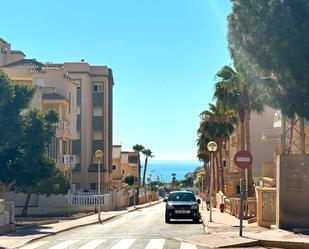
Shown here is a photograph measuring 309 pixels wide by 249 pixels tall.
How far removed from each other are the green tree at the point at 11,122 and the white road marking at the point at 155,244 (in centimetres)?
1363

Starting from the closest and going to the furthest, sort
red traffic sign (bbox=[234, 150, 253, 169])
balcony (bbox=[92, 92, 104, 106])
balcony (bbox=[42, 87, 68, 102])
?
1. red traffic sign (bbox=[234, 150, 253, 169])
2. balcony (bbox=[42, 87, 68, 102])
3. balcony (bbox=[92, 92, 104, 106])

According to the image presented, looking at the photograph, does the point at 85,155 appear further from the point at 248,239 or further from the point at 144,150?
the point at 144,150

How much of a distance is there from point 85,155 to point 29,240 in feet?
166

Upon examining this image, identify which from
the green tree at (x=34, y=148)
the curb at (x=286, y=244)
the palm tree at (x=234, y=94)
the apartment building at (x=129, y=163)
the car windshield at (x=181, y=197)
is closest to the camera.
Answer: the curb at (x=286, y=244)

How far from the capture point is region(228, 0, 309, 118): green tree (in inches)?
806

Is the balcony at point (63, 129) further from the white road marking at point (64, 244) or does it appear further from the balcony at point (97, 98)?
the white road marking at point (64, 244)

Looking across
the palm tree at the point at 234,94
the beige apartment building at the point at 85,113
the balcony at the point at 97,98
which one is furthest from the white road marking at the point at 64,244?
the balcony at the point at 97,98

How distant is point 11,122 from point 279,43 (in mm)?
16322

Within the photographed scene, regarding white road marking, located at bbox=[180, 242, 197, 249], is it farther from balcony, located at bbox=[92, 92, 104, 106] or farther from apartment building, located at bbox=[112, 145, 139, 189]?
apartment building, located at bbox=[112, 145, 139, 189]

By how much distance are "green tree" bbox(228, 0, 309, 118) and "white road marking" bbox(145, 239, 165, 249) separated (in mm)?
6533

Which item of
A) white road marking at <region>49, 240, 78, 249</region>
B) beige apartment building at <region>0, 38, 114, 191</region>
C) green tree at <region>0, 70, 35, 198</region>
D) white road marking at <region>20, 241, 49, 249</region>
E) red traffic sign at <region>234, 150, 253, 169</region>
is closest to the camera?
white road marking at <region>49, 240, 78, 249</region>

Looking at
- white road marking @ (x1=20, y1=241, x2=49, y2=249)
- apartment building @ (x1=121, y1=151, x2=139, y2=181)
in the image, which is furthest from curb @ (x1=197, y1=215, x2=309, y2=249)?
apartment building @ (x1=121, y1=151, x2=139, y2=181)

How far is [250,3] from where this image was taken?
846 inches

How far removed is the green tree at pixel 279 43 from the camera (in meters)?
20.5
